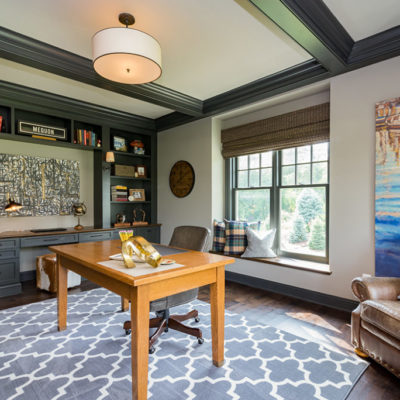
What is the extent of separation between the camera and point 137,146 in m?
5.11

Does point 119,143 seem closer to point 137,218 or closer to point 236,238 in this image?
point 137,218

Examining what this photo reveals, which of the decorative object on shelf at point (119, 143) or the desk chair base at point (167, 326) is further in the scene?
the decorative object on shelf at point (119, 143)

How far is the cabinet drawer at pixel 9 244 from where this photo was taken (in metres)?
3.37

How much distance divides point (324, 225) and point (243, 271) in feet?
4.19

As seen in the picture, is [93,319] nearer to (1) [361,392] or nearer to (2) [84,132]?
(1) [361,392]

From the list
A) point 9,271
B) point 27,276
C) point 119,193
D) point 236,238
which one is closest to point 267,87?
point 236,238

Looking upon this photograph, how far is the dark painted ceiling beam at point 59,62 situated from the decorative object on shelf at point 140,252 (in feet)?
6.87

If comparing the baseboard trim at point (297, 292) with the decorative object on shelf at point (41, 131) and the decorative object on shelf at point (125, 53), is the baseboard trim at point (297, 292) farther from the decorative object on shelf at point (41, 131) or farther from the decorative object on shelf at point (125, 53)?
the decorative object on shelf at point (41, 131)

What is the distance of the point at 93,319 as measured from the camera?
2715 millimetres

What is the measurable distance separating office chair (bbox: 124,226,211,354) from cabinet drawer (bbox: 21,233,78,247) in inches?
77.4

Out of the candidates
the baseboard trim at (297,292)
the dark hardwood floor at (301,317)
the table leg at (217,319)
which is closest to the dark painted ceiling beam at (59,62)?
the table leg at (217,319)

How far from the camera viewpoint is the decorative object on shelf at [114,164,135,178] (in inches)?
188

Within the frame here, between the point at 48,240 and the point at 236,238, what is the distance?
2.60 meters

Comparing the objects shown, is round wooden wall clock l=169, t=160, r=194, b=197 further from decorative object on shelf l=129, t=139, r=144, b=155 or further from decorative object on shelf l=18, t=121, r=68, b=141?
decorative object on shelf l=18, t=121, r=68, b=141
